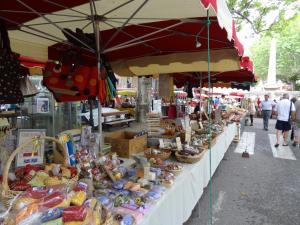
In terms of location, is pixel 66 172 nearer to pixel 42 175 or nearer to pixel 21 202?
pixel 42 175

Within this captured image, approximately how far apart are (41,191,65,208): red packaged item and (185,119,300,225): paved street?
2.36 meters

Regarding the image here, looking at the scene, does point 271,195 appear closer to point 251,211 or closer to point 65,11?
point 251,211

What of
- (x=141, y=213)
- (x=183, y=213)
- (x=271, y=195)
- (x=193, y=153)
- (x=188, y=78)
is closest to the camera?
(x=141, y=213)

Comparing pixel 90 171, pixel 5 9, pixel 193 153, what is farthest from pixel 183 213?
pixel 5 9

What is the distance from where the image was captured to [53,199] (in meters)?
1.45

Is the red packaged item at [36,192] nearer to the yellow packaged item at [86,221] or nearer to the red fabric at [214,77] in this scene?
the yellow packaged item at [86,221]

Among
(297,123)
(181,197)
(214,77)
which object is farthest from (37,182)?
(297,123)

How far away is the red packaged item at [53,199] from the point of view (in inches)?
55.4

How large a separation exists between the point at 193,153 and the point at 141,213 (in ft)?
5.32

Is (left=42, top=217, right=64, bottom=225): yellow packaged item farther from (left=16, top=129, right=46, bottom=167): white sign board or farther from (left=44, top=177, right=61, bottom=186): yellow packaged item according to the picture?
(left=16, top=129, right=46, bottom=167): white sign board

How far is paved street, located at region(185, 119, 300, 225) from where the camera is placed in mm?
3643

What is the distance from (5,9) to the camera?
2529 mm

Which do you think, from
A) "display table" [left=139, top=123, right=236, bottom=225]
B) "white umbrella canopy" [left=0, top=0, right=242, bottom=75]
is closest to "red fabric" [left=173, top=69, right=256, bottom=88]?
"white umbrella canopy" [left=0, top=0, right=242, bottom=75]

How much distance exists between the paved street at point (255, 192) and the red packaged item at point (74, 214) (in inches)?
92.0
